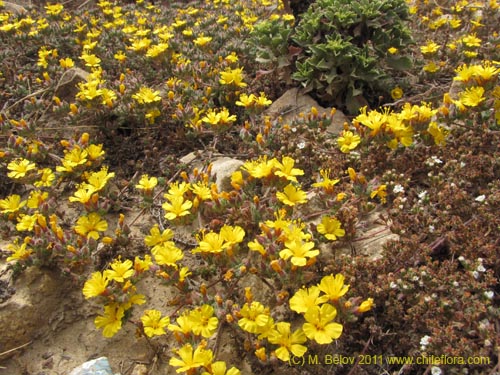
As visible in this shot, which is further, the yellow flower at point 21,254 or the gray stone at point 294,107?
the gray stone at point 294,107

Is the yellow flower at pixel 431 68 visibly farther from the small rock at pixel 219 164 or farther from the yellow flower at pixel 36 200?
the yellow flower at pixel 36 200

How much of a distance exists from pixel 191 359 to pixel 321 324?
2.33 feet

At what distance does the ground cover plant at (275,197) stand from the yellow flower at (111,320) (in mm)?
12

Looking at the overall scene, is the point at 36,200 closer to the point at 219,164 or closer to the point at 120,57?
the point at 219,164

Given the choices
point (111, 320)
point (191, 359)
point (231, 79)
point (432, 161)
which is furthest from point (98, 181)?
point (432, 161)

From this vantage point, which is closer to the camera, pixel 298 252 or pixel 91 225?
pixel 298 252

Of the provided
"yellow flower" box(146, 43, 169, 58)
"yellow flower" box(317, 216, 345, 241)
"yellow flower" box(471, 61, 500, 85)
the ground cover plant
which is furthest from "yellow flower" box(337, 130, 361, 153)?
"yellow flower" box(146, 43, 169, 58)

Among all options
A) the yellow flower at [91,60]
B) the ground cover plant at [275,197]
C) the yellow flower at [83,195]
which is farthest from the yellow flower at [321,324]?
the yellow flower at [91,60]

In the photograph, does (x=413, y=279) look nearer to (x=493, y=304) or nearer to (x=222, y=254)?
(x=493, y=304)

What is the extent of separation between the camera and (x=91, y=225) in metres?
3.21

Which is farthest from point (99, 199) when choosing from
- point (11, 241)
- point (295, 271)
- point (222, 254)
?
point (295, 271)

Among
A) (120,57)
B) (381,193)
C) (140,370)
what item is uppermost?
(120,57)

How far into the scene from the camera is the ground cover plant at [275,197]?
2.49 m

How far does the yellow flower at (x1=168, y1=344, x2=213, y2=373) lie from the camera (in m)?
2.30
